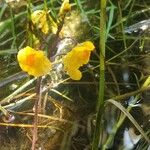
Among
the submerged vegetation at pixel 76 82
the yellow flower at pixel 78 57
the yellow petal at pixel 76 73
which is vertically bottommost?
the submerged vegetation at pixel 76 82

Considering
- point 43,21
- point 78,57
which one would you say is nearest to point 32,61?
point 78,57

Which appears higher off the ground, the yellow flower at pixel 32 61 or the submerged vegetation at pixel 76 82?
the yellow flower at pixel 32 61

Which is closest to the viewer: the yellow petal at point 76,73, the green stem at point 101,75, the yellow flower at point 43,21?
the green stem at point 101,75

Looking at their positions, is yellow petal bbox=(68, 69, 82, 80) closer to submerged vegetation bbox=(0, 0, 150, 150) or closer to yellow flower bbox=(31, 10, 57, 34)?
submerged vegetation bbox=(0, 0, 150, 150)

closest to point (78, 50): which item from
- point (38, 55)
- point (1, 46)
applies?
point (38, 55)

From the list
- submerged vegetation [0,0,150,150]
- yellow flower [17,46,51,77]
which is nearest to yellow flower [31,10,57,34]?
submerged vegetation [0,0,150,150]

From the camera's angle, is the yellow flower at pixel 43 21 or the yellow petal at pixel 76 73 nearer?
the yellow petal at pixel 76 73

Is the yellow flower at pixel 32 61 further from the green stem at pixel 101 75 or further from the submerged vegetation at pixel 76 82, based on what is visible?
the green stem at pixel 101 75

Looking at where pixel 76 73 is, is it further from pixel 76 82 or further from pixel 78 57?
pixel 76 82

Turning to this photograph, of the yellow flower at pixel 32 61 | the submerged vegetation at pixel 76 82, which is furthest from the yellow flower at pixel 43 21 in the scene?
the yellow flower at pixel 32 61
